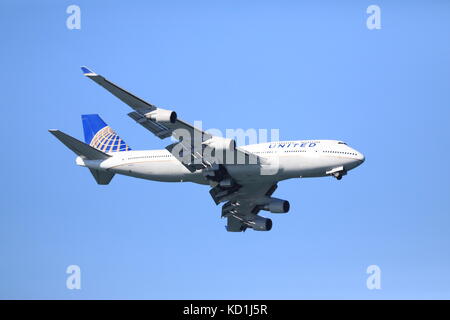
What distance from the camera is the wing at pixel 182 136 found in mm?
75375

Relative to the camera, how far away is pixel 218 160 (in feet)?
264

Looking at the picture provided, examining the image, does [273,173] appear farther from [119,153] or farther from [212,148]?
[119,153]

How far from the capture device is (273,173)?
79750 mm

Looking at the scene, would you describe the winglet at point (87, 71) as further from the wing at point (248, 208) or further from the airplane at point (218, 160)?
the wing at point (248, 208)

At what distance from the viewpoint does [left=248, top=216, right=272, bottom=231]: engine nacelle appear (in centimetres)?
8906

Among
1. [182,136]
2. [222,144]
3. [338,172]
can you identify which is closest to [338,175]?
[338,172]

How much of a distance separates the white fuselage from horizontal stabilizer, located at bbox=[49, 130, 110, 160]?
3.24m

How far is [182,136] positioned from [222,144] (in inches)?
145

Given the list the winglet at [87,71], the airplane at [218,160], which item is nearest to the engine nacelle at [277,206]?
the airplane at [218,160]

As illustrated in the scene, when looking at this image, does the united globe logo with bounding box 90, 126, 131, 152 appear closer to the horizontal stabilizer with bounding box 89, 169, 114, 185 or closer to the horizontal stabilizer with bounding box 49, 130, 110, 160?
the horizontal stabilizer with bounding box 49, 130, 110, 160
